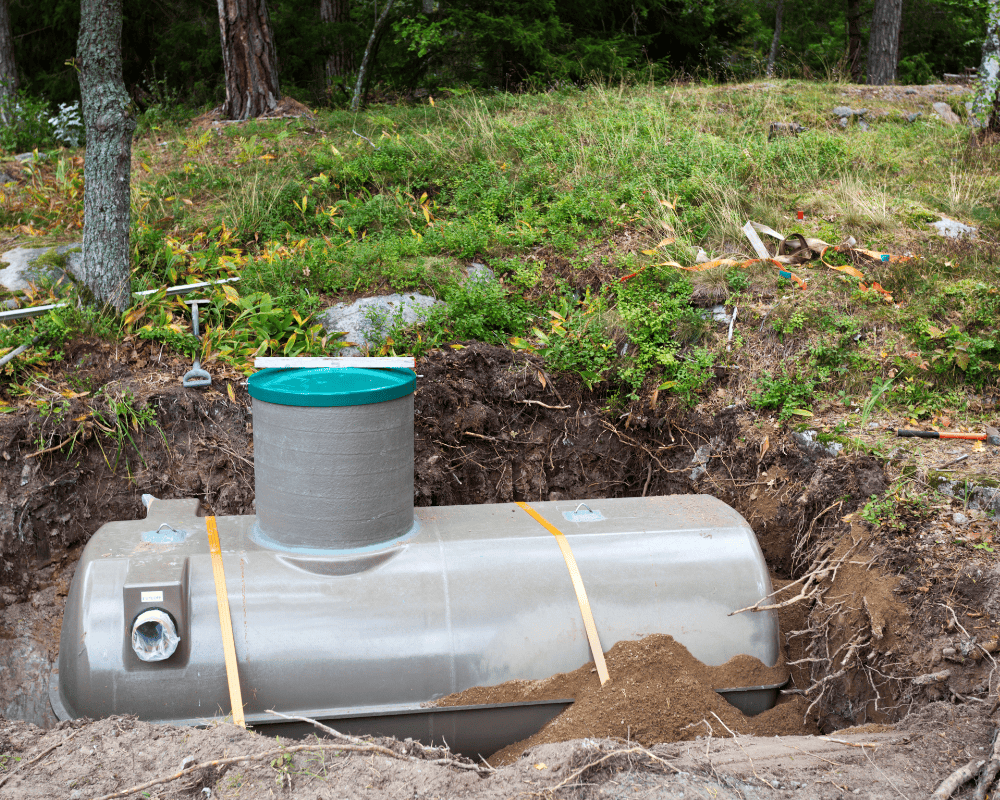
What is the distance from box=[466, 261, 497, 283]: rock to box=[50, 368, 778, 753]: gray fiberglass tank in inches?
102

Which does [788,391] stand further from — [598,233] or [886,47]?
[886,47]

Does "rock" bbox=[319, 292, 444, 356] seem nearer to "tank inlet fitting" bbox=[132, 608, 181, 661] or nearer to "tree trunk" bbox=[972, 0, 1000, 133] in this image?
"tank inlet fitting" bbox=[132, 608, 181, 661]

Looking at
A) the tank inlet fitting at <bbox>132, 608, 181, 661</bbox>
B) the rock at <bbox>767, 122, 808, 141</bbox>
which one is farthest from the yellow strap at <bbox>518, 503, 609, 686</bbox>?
the rock at <bbox>767, 122, 808, 141</bbox>

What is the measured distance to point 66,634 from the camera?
3312 mm

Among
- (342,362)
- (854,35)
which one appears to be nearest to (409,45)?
(342,362)

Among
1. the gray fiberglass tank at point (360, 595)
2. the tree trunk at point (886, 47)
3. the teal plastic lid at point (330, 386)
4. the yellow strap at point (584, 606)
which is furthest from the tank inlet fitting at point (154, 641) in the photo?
the tree trunk at point (886, 47)

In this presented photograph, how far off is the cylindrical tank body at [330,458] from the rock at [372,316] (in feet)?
6.69

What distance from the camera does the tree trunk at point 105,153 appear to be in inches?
203

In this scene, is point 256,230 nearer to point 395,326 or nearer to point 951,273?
point 395,326

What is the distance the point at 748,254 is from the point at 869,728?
4.16 m

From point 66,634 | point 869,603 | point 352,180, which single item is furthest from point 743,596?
point 352,180

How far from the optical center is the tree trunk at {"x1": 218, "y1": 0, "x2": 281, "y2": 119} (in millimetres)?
10000

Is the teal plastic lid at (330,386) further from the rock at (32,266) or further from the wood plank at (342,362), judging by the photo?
the rock at (32,266)

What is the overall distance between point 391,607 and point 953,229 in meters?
5.89
